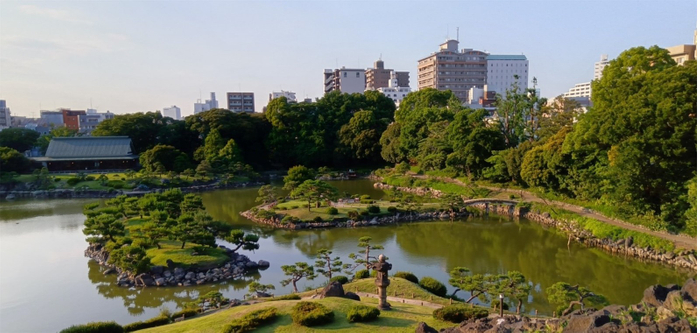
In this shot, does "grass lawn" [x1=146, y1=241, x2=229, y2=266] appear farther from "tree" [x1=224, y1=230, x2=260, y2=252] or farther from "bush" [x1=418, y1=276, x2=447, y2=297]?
"bush" [x1=418, y1=276, x2=447, y2=297]

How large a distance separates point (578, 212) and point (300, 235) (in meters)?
14.3

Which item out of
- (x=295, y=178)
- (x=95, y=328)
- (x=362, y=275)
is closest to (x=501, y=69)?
(x=295, y=178)

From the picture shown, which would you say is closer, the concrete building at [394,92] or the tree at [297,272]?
the tree at [297,272]

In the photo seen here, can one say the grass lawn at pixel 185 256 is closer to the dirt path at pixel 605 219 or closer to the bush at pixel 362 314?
the bush at pixel 362 314

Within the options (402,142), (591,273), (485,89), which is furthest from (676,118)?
(485,89)

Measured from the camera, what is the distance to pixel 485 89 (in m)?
68.6

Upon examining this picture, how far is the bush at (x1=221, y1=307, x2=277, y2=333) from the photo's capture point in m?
9.18

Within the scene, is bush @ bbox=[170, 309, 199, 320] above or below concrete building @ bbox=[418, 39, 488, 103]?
below

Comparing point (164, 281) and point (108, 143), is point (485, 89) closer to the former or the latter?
point (108, 143)

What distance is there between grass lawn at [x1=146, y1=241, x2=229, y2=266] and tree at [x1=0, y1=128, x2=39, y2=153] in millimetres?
42975

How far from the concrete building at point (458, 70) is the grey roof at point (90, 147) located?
4686 cm

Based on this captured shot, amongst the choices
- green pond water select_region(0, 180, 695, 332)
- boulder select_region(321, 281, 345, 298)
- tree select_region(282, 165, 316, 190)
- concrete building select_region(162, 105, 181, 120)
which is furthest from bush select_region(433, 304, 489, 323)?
concrete building select_region(162, 105, 181, 120)

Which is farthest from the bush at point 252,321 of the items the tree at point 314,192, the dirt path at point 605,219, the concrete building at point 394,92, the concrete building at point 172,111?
the concrete building at point 172,111

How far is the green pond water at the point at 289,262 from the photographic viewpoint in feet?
47.8
